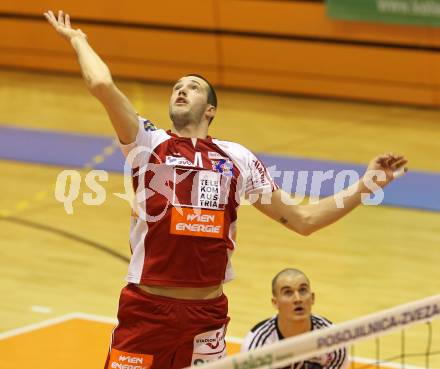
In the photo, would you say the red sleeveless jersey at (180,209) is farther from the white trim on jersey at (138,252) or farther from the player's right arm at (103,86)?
the player's right arm at (103,86)

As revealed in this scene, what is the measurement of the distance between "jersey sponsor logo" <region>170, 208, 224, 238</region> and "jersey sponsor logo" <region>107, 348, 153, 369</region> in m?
0.77

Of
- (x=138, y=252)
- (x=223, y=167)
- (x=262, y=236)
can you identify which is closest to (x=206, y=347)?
(x=138, y=252)

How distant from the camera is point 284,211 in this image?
7277 millimetres

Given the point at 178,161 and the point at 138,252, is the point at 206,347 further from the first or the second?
the point at 178,161

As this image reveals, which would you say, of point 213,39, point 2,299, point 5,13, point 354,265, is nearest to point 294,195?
point 354,265

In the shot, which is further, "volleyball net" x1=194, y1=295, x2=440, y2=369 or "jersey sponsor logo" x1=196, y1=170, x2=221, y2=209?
"jersey sponsor logo" x1=196, y1=170, x2=221, y2=209

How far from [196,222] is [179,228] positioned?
11cm

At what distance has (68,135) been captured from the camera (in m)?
17.9

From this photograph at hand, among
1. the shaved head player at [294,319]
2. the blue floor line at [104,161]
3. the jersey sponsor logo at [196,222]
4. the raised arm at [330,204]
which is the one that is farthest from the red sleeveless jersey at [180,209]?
the blue floor line at [104,161]

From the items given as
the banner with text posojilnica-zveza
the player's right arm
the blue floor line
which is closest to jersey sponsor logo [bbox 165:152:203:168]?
the player's right arm

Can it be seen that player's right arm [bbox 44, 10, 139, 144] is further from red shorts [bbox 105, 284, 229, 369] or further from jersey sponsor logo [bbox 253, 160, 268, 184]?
red shorts [bbox 105, 284, 229, 369]

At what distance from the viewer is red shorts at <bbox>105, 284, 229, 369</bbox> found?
22.7 feet

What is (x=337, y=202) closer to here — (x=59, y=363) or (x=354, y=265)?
(x=59, y=363)

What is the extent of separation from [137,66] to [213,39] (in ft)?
5.50
